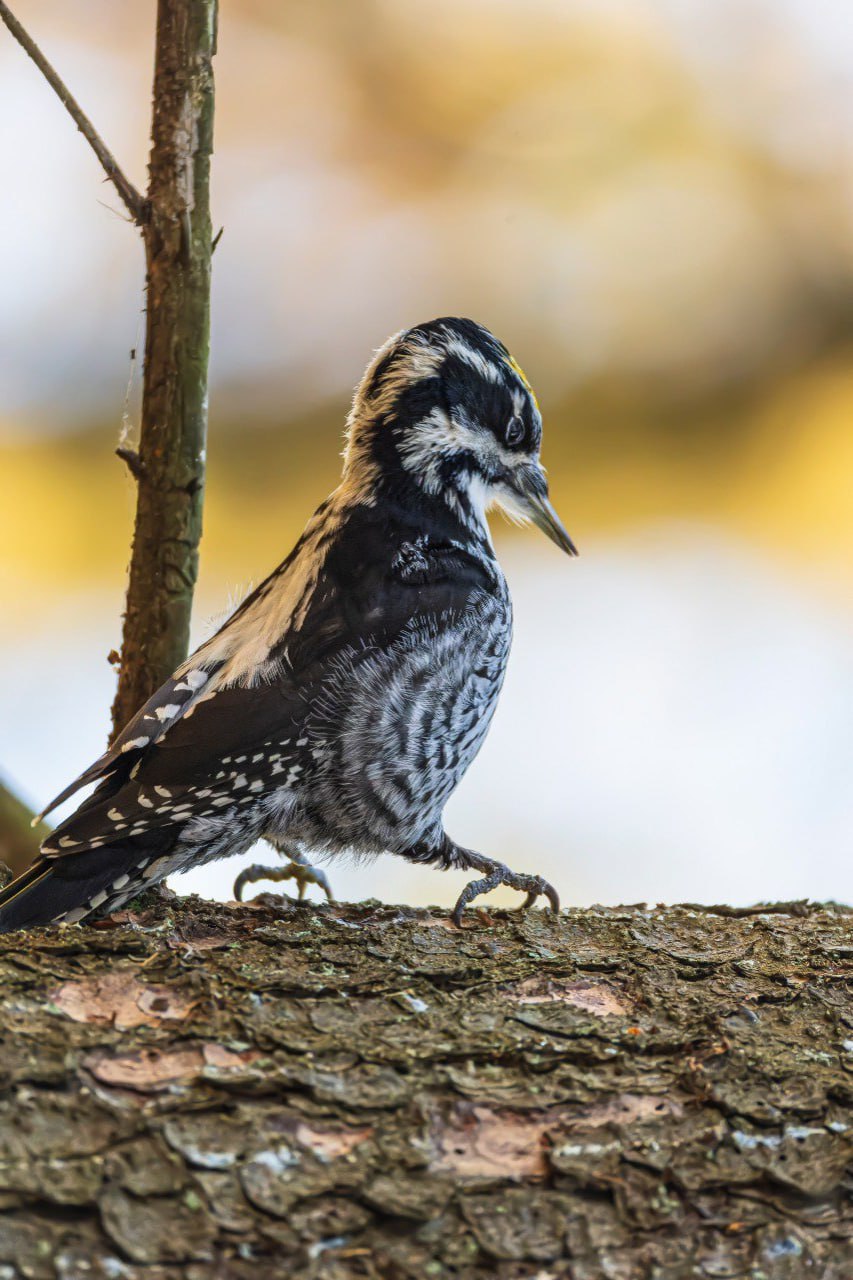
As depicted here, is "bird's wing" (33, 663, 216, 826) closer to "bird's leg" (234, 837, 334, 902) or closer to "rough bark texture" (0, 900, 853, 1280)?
"rough bark texture" (0, 900, 853, 1280)

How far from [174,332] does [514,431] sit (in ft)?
1.61

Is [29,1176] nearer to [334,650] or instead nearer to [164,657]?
[334,650]

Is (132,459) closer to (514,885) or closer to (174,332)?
(174,332)

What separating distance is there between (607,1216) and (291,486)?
1963 millimetres

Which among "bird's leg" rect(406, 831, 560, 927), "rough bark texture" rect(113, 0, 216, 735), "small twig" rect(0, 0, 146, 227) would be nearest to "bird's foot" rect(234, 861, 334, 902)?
"bird's leg" rect(406, 831, 560, 927)

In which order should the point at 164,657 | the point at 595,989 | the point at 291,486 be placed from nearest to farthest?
the point at 595,989
the point at 164,657
the point at 291,486

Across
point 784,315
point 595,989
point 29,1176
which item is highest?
point 784,315

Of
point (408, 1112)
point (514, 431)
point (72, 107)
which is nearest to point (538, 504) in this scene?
point (514, 431)

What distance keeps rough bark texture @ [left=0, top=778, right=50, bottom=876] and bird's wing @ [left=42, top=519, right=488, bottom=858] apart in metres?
0.32

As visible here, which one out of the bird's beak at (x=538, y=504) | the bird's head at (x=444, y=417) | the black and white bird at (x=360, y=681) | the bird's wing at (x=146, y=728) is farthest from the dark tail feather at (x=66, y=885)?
the bird's beak at (x=538, y=504)

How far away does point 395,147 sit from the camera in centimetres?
281

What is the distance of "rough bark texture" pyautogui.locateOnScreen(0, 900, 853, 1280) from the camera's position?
3.08 feet

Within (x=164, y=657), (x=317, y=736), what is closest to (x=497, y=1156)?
(x=317, y=736)

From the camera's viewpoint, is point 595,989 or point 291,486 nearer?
point 595,989
